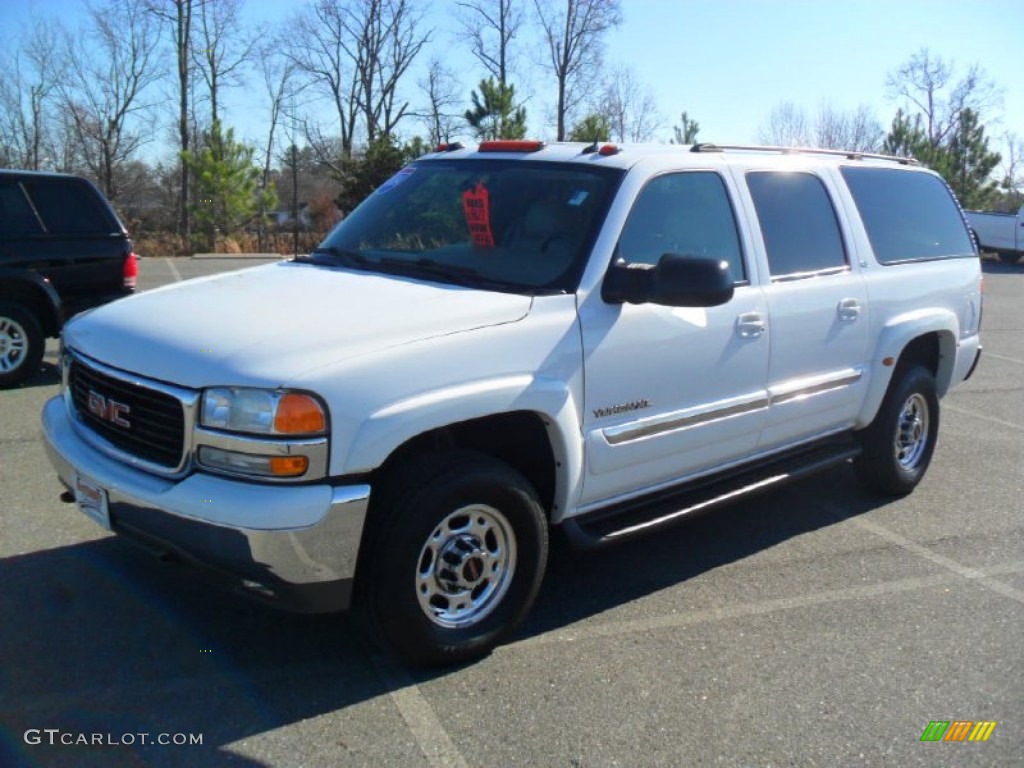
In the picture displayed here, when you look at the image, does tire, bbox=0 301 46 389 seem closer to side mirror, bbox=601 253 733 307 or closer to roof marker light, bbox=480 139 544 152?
roof marker light, bbox=480 139 544 152

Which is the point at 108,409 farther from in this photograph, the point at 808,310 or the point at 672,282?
the point at 808,310

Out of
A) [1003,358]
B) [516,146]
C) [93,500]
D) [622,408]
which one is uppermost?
[516,146]

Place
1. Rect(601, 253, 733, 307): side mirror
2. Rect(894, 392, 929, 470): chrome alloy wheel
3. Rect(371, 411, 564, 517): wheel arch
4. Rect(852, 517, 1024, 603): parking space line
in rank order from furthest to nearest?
Rect(894, 392, 929, 470): chrome alloy wheel, Rect(852, 517, 1024, 603): parking space line, Rect(601, 253, 733, 307): side mirror, Rect(371, 411, 564, 517): wheel arch

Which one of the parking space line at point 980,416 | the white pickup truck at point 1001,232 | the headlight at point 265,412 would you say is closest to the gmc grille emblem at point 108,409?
the headlight at point 265,412

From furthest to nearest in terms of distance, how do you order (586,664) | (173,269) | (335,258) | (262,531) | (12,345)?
(173,269) → (12,345) → (335,258) → (586,664) → (262,531)

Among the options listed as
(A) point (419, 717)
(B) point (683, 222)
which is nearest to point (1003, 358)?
(B) point (683, 222)

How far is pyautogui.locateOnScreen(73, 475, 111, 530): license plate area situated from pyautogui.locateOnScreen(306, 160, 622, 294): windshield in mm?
1504

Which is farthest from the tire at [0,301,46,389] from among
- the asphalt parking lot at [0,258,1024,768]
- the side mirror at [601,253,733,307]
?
the side mirror at [601,253,733,307]

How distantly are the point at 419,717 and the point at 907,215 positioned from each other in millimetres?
4332

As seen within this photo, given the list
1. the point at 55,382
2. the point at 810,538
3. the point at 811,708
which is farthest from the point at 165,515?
the point at 55,382

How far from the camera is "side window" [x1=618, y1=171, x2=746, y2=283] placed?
4.01 m

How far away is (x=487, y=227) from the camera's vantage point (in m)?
4.10

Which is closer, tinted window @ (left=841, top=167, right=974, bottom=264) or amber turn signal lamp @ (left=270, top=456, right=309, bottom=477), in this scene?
amber turn signal lamp @ (left=270, top=456, right=309, bottom=477)

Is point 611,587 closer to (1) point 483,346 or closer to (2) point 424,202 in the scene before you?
(1) point 483,346
